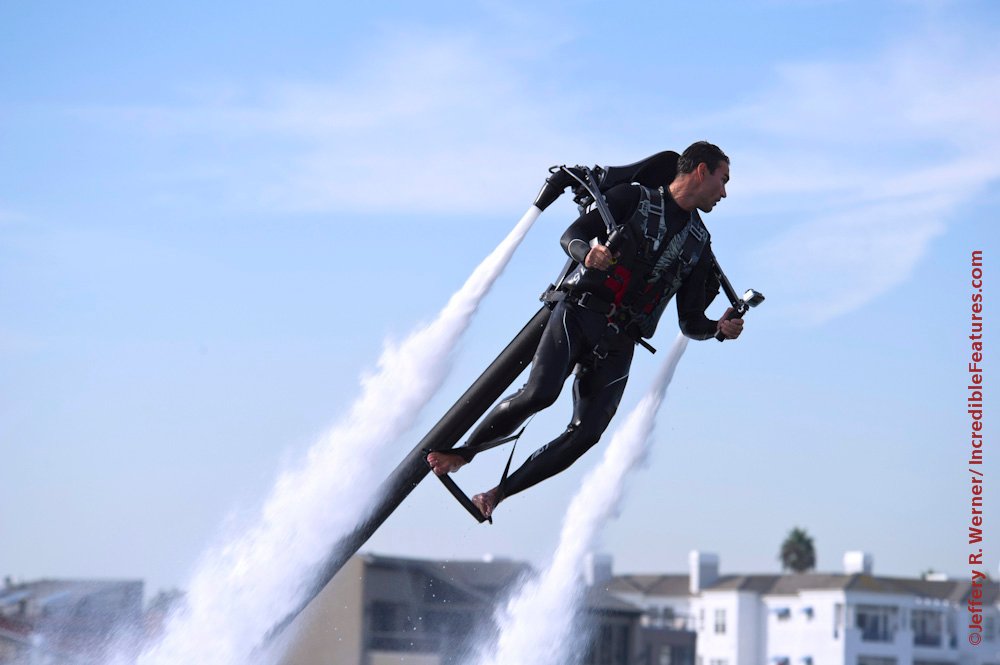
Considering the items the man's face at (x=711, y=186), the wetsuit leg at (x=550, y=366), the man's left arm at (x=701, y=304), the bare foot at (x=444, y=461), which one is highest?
the man's face at (x=711, y=186)

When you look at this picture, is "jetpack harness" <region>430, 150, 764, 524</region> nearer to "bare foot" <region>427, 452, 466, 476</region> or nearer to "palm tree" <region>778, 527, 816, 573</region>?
"bare foot" <region>427, 452, 466, 476</region>

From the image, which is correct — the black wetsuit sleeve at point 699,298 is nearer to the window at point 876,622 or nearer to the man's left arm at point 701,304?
the man's left arm at point 701,304

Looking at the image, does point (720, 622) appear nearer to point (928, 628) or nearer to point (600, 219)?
point (928, 628)

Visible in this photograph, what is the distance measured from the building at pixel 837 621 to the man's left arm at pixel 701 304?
56.9 metres

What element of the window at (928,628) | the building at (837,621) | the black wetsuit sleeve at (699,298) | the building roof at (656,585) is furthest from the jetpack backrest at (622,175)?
the building roof at (656,585)

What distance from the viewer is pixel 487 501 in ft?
32.8

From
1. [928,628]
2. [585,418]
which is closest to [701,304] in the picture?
[585,418]

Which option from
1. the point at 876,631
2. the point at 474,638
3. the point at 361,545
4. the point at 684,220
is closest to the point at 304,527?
the point at 361,545

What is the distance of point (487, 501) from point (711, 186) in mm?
2635

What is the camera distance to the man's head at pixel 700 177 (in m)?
10.1

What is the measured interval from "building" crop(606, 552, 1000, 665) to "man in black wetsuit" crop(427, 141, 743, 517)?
57.2 meters

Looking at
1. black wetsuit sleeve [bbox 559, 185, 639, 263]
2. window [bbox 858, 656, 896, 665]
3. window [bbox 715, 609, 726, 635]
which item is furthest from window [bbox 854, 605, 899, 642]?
black wetsuit sleeve [bbox 559, 185, 639, 263]

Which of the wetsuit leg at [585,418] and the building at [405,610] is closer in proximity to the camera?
the wetsuit leg at [585,418]

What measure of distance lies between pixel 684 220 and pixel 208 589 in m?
4.46
